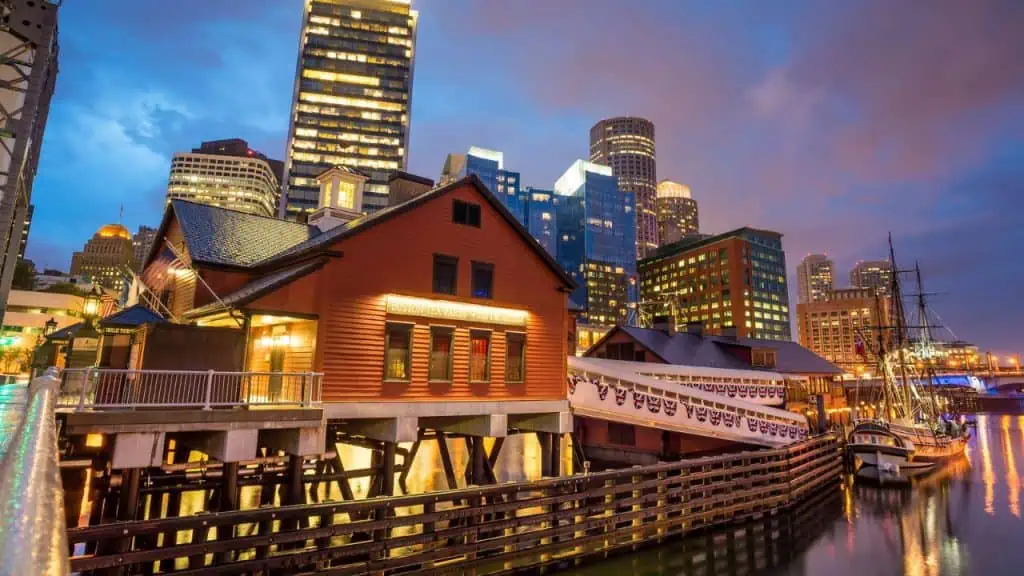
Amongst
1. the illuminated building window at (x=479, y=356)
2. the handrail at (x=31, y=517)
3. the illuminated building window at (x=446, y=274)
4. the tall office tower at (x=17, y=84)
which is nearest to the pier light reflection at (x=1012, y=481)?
the illuminated building window at (x=479, y=356)

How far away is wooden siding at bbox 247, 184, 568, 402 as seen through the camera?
57.9 ft

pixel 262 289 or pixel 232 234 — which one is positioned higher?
pixel 232 234

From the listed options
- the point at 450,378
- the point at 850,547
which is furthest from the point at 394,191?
the point at 850,547

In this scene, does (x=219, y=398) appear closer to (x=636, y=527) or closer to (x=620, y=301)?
(x=636, y=527)

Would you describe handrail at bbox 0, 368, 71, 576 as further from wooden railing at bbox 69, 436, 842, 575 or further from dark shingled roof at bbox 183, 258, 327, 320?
dark shingled roof at bbox 183, 258, 327, 320

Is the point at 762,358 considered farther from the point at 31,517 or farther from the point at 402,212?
the point at 31,517

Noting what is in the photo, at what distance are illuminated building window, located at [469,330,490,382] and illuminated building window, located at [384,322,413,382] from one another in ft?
8.47

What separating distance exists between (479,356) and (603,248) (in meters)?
165

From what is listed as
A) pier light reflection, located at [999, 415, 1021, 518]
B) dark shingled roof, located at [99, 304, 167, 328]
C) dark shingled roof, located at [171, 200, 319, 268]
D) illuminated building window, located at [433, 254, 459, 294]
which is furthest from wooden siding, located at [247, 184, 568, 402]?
pier light reflection, located at [999, 415, 1021, 518]

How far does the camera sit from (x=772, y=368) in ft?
145

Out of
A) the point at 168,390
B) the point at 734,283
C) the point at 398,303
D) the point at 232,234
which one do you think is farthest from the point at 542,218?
the point at 168,390

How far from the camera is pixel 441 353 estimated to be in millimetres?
20281

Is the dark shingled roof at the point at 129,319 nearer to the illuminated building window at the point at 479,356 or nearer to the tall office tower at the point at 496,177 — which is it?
the illuminated building window at the point at 479,356

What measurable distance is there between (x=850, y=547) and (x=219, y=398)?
21290 millimetres
